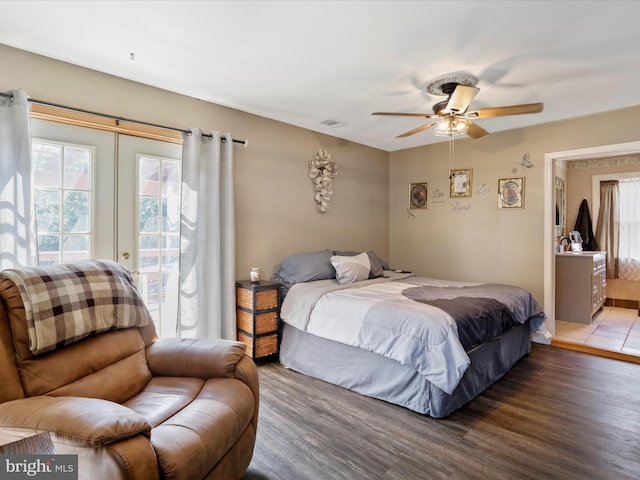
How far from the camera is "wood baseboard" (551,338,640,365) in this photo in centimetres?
348

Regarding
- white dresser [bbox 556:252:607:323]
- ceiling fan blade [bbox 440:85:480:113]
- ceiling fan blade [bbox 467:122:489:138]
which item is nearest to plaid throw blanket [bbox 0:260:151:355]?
ceiling fan blade [bbox 440:85:480:113]

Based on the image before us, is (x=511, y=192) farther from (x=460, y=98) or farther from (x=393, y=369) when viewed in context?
(x=393, y=369)

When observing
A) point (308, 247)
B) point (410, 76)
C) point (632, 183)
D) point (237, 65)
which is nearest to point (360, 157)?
point (308, 247)

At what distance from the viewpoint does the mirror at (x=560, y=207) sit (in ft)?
17.7

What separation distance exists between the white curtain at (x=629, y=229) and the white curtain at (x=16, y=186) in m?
7.52

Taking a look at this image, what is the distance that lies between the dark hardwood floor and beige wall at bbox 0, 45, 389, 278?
164 cm

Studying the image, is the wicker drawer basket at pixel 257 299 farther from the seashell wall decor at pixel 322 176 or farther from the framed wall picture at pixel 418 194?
the framed wall picture at pixel 418 194

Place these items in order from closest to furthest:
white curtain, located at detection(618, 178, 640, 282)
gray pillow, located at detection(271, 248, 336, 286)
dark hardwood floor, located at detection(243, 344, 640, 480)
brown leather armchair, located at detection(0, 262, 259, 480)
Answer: brown leather armchair, located at detection(0, 262, 259, 480) < dark hardwood floor, located at detection(243, 344, 640, 480) < gray pillow, located at detection(271, 248, 336, 286) < white curtain, located at detection(618, 178, 640, 282)

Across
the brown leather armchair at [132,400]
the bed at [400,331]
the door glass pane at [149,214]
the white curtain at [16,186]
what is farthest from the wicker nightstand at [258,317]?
the white curtain at [16,186]

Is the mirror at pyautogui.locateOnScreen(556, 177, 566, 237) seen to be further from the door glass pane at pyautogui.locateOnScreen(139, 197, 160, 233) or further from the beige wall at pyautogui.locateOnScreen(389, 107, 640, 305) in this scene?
the door glass pane at pyautogui.locateOnScreen(139, 197, 160, 233)

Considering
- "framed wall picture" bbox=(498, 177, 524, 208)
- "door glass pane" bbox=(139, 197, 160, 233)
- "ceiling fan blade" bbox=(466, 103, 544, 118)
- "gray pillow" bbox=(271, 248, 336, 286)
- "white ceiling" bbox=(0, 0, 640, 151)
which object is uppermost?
"white ceiling" bbox=(0, 0, 640, 151)

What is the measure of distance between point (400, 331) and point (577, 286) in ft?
12.0

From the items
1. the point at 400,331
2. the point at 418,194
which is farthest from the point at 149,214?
the point at 418,194

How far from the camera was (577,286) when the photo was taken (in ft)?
15.8
